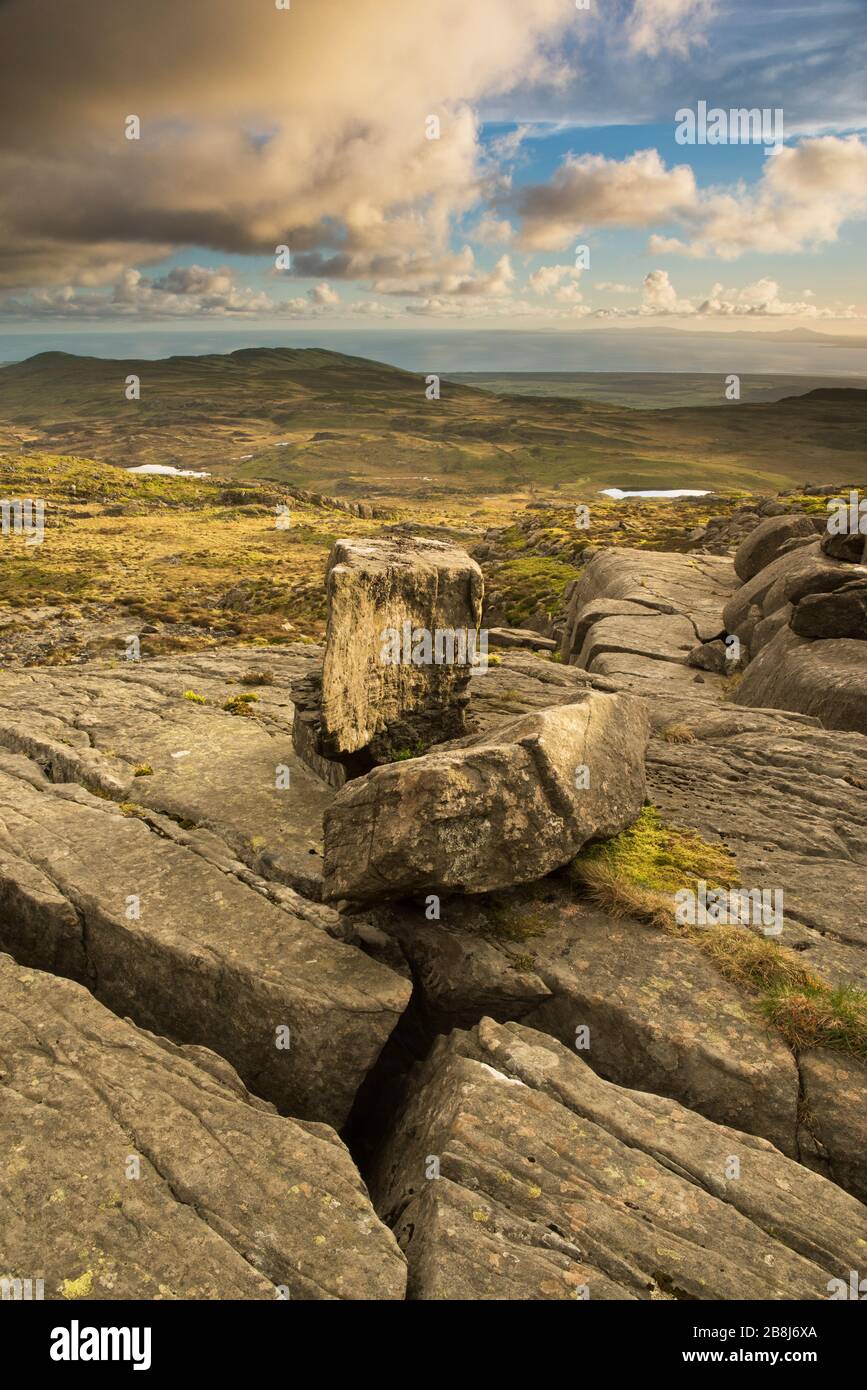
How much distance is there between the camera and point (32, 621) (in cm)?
6538

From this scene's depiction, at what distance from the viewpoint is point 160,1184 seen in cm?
921

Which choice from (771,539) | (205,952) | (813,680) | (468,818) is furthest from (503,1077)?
(771,539)

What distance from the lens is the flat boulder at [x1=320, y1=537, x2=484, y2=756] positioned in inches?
710

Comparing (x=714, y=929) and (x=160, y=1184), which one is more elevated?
(x=714, y=929)

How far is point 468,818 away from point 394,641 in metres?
6.99

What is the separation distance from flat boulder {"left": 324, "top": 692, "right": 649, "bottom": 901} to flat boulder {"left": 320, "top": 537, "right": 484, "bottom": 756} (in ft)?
13.4

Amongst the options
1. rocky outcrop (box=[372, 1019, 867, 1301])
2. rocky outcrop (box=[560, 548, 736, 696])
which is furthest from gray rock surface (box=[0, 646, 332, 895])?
rocky outcrop (box=[560, 548, 736, 696])

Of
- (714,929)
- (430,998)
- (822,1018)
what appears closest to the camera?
(822,1018)

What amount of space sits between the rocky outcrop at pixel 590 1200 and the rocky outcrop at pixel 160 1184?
0.95 m

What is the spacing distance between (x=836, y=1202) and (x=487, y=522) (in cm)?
17867

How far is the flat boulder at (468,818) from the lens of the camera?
12977mm

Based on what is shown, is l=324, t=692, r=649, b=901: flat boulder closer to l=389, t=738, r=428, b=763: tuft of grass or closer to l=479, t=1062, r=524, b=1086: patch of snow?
l=479, t=1062, r=524, b=1086: patch of snow

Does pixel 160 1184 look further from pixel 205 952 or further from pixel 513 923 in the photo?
pixel 513 923

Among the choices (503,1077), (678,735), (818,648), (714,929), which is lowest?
(503,1077)
